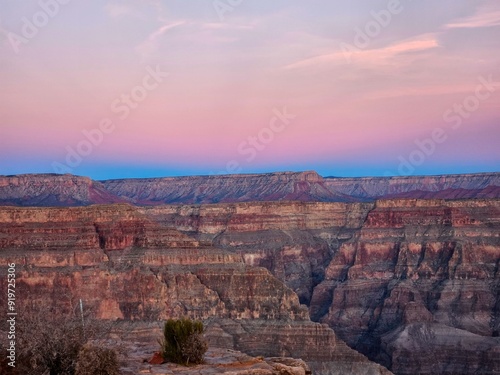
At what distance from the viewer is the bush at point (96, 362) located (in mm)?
35094

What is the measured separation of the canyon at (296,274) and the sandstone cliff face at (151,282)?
0.34 feet

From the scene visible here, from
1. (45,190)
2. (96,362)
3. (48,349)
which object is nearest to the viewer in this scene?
(96,362)

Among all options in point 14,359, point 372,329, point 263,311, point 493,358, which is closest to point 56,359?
point 14,359

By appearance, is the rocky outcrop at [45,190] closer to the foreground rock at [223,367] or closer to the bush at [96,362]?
the foreground rock at [223,367]

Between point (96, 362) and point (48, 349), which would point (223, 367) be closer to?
point (96, 362)

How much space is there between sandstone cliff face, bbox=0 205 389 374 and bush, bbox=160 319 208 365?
32028 mm

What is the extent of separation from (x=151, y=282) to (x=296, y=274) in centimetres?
4801

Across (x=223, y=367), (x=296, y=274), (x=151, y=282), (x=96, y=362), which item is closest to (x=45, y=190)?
(x=296, y=274)

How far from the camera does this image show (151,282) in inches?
3100

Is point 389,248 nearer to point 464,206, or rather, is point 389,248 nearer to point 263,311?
point 464,206

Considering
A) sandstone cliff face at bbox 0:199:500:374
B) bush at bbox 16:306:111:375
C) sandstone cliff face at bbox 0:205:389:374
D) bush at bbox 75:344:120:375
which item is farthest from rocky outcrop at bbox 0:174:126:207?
bush at bbox 75:344:120:375

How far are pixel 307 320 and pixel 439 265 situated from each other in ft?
111

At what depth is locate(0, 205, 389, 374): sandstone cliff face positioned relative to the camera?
76.0 meters

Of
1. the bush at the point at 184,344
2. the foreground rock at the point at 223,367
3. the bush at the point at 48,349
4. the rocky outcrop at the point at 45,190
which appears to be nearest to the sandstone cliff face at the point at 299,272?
the bush at the point at 184,344
